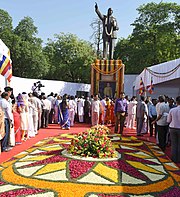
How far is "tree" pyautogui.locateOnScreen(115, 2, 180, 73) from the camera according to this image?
1053 inches

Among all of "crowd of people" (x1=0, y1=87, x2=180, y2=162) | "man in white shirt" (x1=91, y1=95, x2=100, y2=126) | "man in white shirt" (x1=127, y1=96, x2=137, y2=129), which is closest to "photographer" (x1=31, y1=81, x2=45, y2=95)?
"crowd of people" (x1=0, y1=87, x2=180, y2=162)

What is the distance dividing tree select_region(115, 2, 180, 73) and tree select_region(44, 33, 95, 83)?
4510mm

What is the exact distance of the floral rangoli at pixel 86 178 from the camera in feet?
12.0

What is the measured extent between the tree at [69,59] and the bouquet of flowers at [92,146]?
2336cm

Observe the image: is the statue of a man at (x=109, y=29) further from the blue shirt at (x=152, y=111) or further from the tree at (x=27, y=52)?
the tree at (x=27, y=52)

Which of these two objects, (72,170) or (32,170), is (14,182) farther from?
(72,170)

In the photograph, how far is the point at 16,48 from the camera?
78.7 ft

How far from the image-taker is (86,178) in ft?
13.2

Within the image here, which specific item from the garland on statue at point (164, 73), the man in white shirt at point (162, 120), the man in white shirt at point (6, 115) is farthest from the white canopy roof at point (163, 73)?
the man in white shirt at point (6, 115)

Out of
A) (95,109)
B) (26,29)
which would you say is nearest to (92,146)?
(95,109)

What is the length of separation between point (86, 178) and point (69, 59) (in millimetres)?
26824

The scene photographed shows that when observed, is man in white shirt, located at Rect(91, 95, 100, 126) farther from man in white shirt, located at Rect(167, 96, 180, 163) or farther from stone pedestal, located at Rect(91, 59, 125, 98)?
man in white shirt, located at Rect(167, 96, 180, 163)

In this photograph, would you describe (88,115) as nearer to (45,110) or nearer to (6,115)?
(45,110)

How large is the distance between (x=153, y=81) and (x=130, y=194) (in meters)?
10.1
